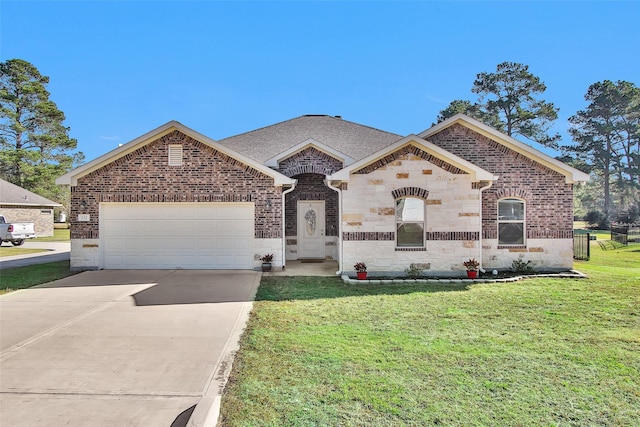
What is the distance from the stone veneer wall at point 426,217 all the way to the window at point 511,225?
4.90 ft

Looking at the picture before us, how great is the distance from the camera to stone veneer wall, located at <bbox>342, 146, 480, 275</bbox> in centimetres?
1091

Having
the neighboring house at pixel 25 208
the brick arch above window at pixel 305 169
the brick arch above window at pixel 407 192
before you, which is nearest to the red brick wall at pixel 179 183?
the brick arch above window at pixel 305 169

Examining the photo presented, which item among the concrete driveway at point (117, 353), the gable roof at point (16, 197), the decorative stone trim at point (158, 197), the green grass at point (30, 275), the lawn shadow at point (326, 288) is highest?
the gable roof at point (16, 197)

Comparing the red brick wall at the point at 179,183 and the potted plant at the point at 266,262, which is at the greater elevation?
the red brick wall at the point at 179,183

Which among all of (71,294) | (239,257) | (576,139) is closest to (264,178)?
(239,257)

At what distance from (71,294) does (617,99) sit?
51377 millimetres

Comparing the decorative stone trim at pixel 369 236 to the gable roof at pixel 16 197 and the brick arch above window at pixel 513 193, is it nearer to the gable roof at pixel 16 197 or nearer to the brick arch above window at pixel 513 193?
the brick arch above window at pixel 513 193

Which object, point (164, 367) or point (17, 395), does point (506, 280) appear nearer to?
point (164, 367)

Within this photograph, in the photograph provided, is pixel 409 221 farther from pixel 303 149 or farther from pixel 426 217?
pixel 303 149

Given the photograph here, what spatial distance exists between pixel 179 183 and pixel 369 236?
6212 mm

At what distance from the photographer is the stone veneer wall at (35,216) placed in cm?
2644

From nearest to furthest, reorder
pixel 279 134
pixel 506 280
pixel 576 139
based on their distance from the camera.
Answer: pixel 506 280, pixel 279 134, pixel 576 139

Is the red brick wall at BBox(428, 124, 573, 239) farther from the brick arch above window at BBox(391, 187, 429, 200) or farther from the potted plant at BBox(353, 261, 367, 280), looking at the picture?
the potted plant at BBox(353, 261, 367, 280)

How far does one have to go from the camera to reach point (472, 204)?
11000mm
